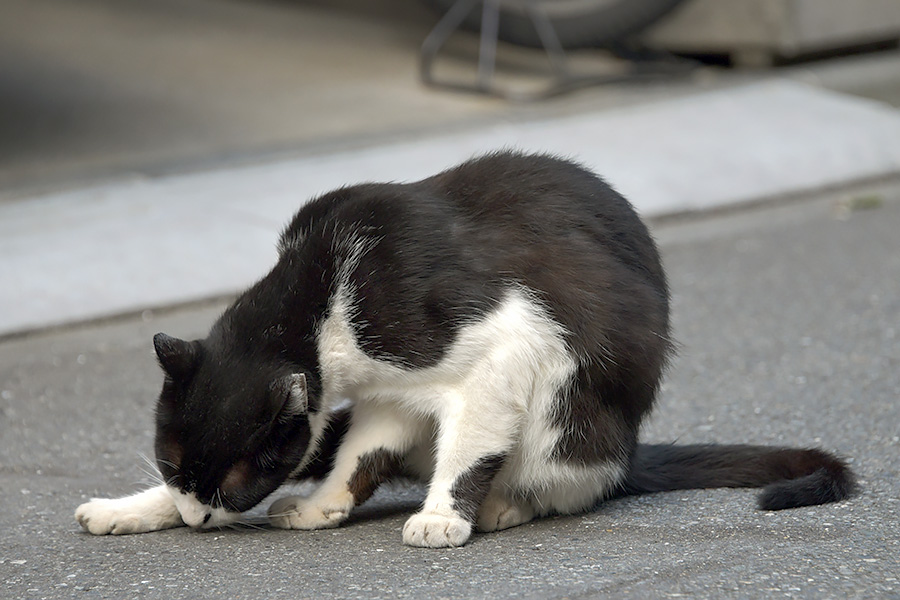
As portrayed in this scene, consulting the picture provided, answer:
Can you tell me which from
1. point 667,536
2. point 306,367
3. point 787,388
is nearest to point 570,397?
point 667,536

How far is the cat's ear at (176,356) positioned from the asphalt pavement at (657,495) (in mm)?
423

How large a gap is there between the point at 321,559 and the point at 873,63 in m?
6.60

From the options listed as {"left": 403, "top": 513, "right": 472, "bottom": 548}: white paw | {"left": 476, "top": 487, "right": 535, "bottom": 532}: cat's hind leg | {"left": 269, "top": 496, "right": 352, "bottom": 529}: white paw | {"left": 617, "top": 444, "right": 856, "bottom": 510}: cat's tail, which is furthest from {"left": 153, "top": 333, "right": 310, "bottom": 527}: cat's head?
{"left": 617, "top": 444, "right": 856, "bottom": 510}: cat's tail

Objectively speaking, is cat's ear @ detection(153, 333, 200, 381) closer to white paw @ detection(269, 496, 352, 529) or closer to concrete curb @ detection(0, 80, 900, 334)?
white paw @ detection(269, 496, 352, 529)

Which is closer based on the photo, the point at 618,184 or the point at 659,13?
the point at 618,184

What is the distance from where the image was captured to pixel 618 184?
584 centimetres

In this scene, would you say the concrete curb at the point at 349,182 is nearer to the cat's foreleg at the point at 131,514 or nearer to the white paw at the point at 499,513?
the cat's foreleg at the point at 131,514

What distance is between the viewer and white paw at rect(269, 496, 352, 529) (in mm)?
2818

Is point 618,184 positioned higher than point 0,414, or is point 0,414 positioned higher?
point 618,184

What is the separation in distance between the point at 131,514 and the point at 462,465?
0.83 meters

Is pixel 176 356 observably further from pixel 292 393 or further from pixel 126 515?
pixel 126 515

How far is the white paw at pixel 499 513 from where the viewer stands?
9.27 ft

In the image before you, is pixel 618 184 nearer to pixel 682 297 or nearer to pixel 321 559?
pixel 682 297

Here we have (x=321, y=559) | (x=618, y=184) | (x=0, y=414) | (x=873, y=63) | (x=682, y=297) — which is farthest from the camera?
(x=873, y=63)
